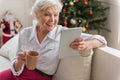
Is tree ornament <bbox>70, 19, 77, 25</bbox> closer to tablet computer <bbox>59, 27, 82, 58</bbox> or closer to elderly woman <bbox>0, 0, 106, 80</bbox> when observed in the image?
elderly woman <bbox>0, 0, 106, 80</bbox>

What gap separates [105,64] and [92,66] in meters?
0.16

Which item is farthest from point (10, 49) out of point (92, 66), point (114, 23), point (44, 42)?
point (114, 23)

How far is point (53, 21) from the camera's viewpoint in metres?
1.79

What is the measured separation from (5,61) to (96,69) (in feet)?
3.52

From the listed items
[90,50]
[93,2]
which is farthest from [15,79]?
[93,2]

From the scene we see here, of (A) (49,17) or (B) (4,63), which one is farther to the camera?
(B) (4,63)

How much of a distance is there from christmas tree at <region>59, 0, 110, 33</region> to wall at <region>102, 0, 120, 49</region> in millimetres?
135

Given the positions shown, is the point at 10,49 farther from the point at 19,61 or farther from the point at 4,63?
the point at 19,61

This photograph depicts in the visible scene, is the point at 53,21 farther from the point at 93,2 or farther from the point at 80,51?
the point at 93,2

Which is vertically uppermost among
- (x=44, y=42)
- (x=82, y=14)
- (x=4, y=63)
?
(x=82, y=14)

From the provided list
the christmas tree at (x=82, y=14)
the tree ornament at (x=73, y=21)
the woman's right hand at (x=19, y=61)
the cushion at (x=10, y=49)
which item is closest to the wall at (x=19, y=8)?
the christmas tree at (x=82, y=14)

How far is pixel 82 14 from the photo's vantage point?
10.5 ft

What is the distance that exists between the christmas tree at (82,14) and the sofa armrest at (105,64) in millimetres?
1249

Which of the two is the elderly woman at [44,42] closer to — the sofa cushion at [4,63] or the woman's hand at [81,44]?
the woman's hand at [81,44]
